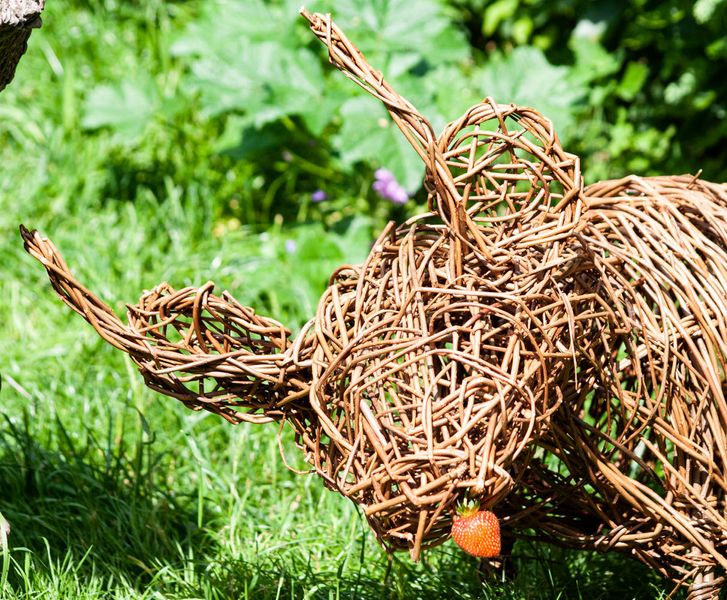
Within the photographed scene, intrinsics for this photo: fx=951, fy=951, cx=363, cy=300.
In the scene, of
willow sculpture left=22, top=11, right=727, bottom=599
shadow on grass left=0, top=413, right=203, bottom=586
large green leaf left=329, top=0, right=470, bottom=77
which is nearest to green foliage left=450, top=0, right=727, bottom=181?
large green leaf left=329, top=0, right=470, bottom=77

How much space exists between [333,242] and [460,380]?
1.52 meters

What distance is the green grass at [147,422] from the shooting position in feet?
5.52

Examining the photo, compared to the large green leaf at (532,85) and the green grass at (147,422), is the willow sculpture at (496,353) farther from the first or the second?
the large green leaf at (532,85)

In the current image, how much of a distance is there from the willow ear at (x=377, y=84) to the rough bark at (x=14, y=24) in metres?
0.38

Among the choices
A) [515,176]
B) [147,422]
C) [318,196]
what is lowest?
[147,422]

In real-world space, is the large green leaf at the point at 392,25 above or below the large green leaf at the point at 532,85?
above

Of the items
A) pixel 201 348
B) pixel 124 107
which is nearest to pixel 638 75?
pixel 124 107

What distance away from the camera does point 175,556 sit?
178cm

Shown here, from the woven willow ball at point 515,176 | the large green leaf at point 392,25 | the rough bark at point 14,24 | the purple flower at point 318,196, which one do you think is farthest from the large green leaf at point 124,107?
the woven willow ball at point 515,176

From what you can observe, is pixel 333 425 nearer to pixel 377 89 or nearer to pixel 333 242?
pixel 377 89

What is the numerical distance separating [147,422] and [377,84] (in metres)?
1.02

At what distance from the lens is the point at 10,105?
3.35 m

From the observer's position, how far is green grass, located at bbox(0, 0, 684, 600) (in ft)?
5.52

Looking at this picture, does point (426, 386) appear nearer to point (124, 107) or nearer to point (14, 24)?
point (14, 24)
